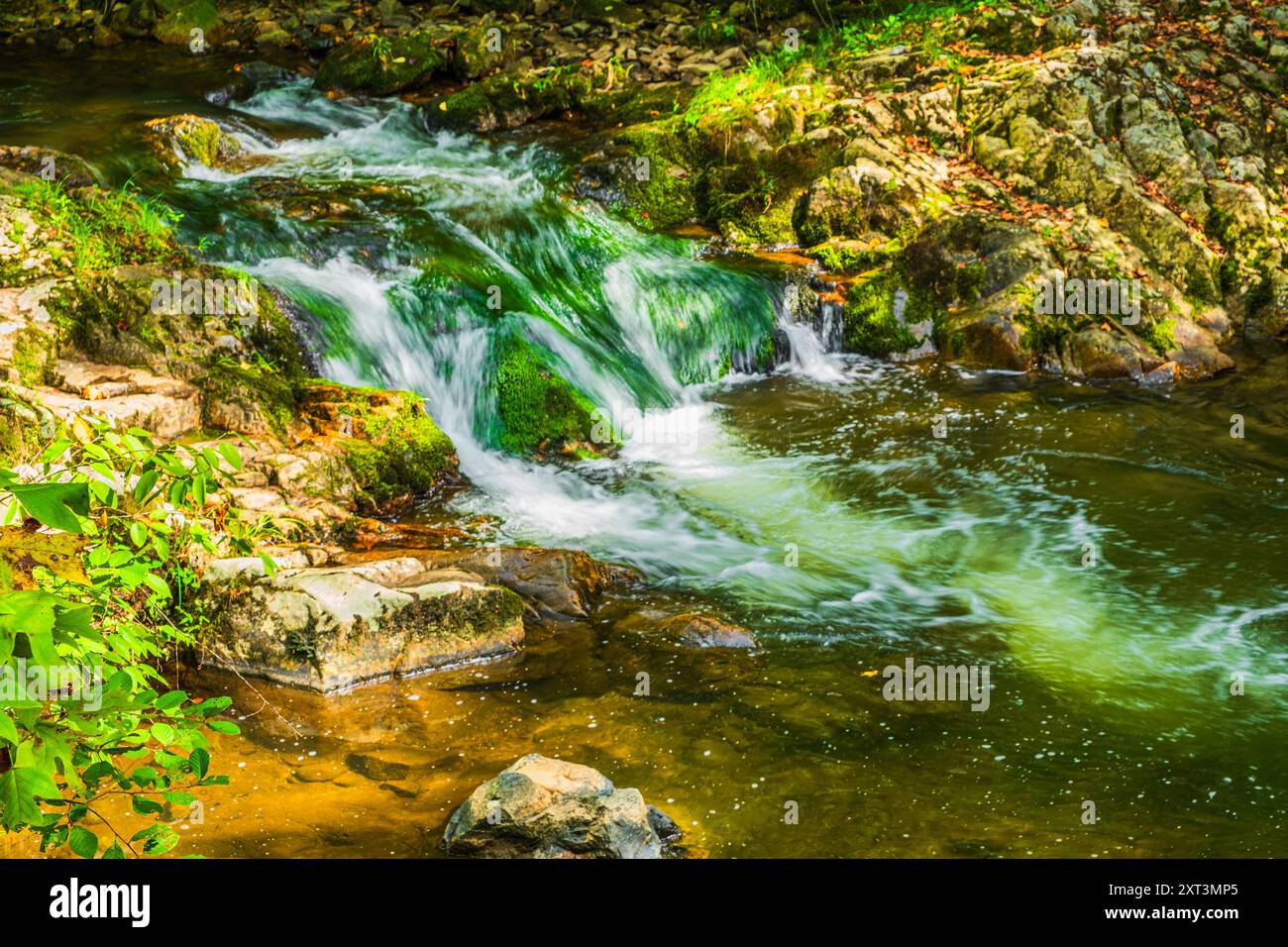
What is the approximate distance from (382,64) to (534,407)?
7.95 metres

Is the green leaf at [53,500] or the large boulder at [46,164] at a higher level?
the large boulder at [46,164]

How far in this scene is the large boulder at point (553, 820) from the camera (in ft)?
12.8

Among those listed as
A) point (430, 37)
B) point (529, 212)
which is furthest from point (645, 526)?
point (430, 37)

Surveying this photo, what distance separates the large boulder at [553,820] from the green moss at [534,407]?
4.92 metres

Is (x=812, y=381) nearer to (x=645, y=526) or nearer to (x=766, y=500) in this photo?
(x=766, y=500)

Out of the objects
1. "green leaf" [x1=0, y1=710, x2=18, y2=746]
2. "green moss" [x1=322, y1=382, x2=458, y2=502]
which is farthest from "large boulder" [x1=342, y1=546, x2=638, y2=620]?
"green leaf" [x1=0, y1=710, x2=18, y2=746]

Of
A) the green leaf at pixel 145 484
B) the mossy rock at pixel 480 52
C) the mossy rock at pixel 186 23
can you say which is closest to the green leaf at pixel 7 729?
the green leaf at pixel 145 484

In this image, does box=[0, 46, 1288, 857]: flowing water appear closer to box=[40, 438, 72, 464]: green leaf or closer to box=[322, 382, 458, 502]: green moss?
box=[322, 382, 458, 502]: green moss

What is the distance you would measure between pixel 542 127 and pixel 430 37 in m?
2.92

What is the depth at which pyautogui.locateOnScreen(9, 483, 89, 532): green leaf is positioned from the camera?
5.81 ft

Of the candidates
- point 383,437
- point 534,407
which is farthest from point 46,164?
Answer: point 534,407

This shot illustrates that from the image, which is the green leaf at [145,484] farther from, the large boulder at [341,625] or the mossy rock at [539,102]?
the mossy rock at [539,102]

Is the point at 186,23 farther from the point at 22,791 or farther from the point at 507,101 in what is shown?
the point at 22,791

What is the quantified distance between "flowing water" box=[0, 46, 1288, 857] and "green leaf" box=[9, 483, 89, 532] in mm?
2573
